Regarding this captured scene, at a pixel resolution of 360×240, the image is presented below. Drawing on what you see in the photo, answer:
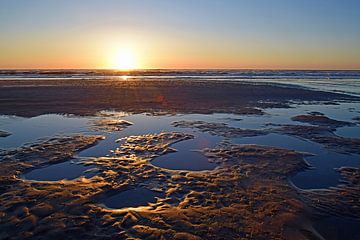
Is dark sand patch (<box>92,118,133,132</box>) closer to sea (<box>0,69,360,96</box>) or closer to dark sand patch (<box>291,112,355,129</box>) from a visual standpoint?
dark sand patch (<box>291,112,355,129</box>)

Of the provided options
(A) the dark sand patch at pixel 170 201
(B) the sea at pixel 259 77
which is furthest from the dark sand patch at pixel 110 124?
(B) the sea at pixel 259 77

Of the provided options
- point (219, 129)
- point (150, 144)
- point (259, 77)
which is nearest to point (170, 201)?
point (150, 144)

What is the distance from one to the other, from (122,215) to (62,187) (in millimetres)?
2370

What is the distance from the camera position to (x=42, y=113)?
2012 cm

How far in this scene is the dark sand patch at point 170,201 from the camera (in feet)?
19.4

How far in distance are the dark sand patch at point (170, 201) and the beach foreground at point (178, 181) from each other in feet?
0.08

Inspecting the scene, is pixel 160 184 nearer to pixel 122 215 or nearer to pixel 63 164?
pixel 122 215

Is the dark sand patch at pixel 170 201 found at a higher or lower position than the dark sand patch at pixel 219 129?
lower

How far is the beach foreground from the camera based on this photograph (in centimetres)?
608

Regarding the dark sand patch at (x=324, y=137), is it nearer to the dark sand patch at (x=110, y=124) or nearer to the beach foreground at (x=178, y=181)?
the beach foreground at (x=178, y=181)

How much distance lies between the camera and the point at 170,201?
24.0 feet

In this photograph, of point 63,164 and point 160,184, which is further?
point 63,164

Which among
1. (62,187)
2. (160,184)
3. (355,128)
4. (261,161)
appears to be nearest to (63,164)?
(62,187)

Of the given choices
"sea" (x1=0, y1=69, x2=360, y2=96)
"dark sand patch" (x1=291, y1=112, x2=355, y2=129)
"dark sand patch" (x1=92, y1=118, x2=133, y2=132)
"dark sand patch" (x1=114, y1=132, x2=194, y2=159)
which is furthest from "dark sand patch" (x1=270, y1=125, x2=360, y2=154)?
"sea" (x1=0, y1=69, x2=360, y2=96)
